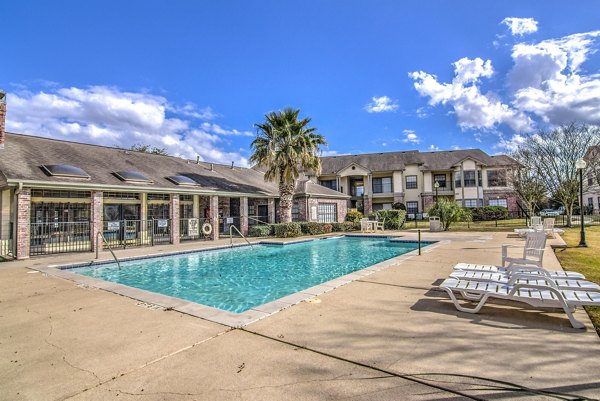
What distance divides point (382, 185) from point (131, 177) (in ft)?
105

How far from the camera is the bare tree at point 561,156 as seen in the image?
80.3 ft

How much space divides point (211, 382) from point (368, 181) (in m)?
39.8

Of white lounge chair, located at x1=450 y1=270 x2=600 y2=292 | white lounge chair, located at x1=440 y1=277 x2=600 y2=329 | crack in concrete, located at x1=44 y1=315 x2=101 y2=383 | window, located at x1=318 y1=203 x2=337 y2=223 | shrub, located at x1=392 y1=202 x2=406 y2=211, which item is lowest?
crack in concrete, located at x1=44 y1=315 x2=101 y2=383

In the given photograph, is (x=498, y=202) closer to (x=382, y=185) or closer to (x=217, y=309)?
(x=382, y=185)

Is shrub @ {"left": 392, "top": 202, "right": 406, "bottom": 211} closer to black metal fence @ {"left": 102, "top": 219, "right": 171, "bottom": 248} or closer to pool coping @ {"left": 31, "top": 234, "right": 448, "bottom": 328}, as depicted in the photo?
black metal fence @ {"left": 102, "top": 219, "right": 171, "bottom": 248}

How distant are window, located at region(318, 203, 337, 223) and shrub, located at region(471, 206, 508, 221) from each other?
17.5m

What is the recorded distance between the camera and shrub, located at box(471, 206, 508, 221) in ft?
116

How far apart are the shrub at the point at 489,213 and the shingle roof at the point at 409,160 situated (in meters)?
6.08

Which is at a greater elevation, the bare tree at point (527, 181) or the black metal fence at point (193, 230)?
the bare tree at point (527, 181)

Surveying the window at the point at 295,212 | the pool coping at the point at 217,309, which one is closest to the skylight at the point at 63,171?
the pool coping at the point at 217,309

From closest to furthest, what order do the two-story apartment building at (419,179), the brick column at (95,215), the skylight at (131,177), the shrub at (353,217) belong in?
the brick column at (95,215) < the skylight at (131,177) < the shrub at (353,217) < the two-story apartment building at (419,179)

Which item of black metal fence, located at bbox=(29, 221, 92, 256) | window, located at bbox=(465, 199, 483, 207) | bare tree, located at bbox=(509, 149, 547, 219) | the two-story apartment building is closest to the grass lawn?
black metal fence, located at bbox=(29, 221, 92, 256)

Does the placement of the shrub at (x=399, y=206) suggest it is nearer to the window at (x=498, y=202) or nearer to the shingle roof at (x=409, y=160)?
the shingle roof at (x=409, y=160)

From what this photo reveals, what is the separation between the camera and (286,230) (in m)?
20.7
